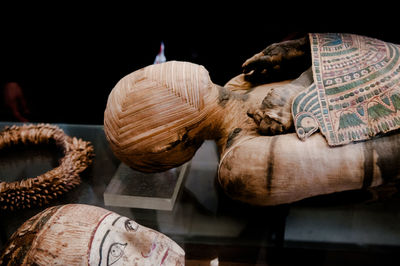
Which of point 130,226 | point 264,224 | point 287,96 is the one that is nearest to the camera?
point 130,226

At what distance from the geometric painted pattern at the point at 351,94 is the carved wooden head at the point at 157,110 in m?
0.45

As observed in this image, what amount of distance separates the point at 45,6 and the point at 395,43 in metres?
1.75

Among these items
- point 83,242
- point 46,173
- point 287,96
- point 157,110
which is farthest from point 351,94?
point 46,173

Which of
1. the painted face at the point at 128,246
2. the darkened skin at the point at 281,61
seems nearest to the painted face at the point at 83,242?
the painted face at the point at 128,246

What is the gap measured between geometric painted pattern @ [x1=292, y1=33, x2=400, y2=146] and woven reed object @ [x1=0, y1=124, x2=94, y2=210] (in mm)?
1382

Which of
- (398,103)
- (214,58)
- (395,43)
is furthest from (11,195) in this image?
(395,43)

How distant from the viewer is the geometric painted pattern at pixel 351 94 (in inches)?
59.5

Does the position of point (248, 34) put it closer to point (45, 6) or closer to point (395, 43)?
point (395, 43)

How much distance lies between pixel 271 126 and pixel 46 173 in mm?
1325

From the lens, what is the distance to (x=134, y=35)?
2.16 metres

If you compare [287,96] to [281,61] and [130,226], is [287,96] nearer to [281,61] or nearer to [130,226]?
[281,61]

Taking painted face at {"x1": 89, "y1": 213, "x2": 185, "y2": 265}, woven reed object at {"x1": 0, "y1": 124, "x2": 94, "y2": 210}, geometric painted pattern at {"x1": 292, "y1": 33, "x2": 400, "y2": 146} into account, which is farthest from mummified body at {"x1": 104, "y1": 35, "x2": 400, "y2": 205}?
woven reed object at {"x1": 0, "y1": 124, "x2": 94, "y2": 210}

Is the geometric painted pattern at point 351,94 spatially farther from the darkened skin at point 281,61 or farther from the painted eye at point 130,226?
the painted eye at point 130,226

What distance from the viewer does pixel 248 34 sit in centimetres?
205
